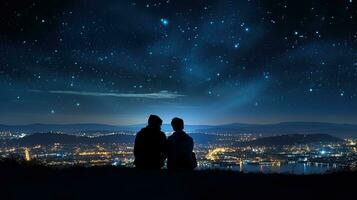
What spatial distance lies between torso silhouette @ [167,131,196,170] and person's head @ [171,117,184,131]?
17cm

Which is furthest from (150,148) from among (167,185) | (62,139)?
(62,139)

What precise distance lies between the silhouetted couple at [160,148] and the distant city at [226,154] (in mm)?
845

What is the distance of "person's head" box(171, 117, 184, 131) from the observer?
10023 millimetres

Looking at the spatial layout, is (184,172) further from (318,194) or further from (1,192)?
(1,192)

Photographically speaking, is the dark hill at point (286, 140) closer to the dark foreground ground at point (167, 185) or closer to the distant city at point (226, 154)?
the distant city at point (226, 154)

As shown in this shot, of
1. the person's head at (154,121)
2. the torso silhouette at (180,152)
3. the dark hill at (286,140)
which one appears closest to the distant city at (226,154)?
the dark hill at (286,140)

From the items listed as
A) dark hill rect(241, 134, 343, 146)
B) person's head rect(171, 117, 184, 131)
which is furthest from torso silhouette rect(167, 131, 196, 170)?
dark hill rect(241, 134, 343, 146)

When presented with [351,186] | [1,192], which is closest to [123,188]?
[1,192]

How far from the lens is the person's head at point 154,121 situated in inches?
397

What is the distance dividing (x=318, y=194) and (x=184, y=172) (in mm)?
2930

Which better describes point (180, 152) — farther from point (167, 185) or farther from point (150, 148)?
point (167, 185)

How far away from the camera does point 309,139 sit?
74.0 m

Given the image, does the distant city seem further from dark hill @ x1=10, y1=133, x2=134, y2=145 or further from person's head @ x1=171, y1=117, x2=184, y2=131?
person's head @ x1=171, y1=117, x2=184, y2=131

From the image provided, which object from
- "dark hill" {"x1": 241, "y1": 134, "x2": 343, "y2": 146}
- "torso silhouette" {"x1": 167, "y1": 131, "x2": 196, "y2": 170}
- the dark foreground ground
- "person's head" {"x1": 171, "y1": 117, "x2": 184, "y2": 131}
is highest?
"person's head" {"x1": 171, "y1": 117, "x2": 184, "y2": 131}
